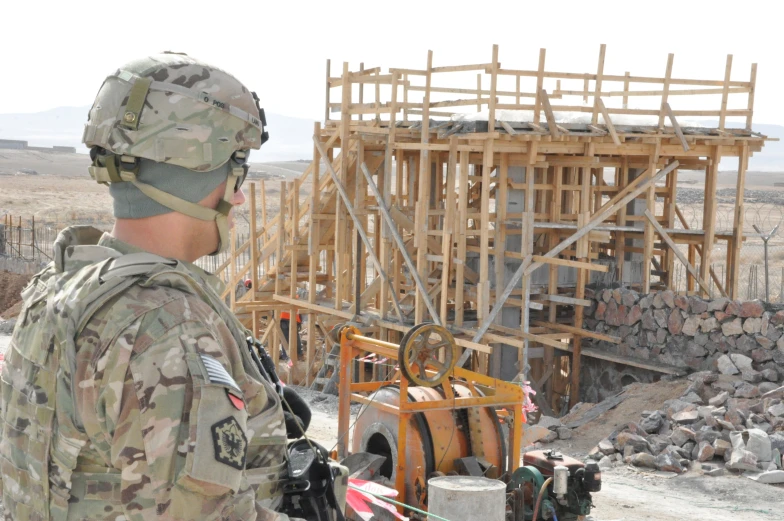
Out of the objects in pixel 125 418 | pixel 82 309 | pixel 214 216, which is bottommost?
pixel 125 418

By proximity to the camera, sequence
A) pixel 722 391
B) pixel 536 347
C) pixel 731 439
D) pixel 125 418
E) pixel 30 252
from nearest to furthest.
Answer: pixel 125 418
pixel 731 439
pixel 722 391
pixel 536 347
pixel 30 252

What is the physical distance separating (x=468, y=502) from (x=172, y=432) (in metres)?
4.71

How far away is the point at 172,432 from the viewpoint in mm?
2230

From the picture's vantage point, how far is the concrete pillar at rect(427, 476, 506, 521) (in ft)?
21.9

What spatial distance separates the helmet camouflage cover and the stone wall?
12.9 m

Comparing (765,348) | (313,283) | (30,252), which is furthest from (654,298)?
(30,252)

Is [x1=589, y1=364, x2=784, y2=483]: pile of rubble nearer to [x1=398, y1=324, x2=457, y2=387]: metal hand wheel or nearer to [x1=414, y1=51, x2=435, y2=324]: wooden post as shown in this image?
[x1=414, y1=51, x2=435, y2=324]: wooden post

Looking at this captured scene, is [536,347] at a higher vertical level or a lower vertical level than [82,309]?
lower

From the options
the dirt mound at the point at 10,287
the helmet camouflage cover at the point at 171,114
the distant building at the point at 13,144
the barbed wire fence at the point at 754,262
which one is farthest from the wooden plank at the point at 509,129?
the distant building at the point at 13,144

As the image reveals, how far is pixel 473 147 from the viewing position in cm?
1465

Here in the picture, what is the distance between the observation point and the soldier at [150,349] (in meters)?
A: 2.25

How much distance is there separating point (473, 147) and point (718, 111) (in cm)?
424

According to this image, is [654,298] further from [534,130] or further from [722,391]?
[534,130]

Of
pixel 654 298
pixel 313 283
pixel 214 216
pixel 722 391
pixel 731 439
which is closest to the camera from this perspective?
pixel 214 216
